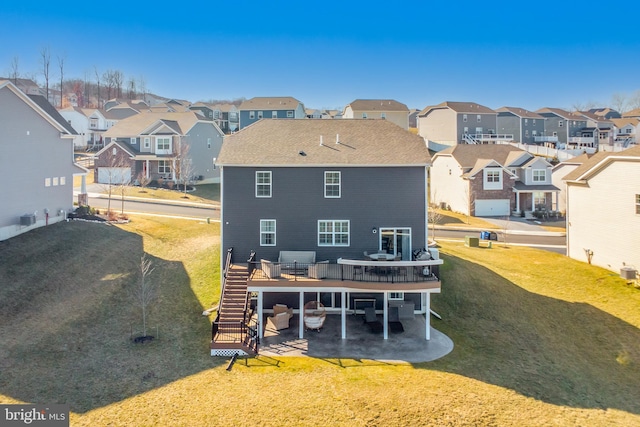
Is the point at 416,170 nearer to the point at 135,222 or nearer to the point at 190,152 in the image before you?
the point at 135,222

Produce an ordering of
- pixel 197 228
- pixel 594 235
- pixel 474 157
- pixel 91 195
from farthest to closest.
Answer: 1. pixel 474 157
2. pixel 91 195
3. pixel 197 228
4. pixel 594 235

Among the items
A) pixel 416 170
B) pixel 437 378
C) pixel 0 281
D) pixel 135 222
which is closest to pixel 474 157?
pixel 416 170

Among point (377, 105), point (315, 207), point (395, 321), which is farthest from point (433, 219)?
point (377, 105)

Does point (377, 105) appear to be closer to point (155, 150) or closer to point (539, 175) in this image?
point (539, 175)

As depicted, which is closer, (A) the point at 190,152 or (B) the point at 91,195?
(B) the point at 91,195

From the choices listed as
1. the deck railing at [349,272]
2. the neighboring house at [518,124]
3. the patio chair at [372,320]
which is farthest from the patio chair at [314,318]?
the neighboring house at [518,124]

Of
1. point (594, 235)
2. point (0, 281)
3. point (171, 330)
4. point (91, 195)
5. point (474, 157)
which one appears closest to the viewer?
point (171, 330)
